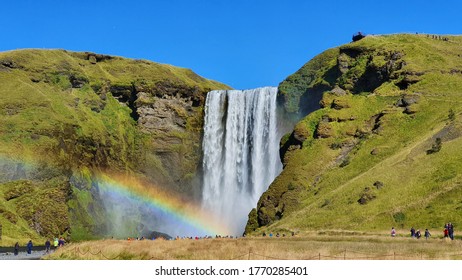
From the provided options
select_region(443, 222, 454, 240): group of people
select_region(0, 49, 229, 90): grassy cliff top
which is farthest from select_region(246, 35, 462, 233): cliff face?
select_region(0, 49, 229, 90): grassy cliff top

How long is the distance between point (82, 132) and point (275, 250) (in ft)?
255

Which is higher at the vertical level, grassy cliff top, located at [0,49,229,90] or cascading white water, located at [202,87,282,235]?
grassy cliff top, located at [0,49,229,90]

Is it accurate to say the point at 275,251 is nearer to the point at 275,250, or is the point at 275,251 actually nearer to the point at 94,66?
the point at 275,250

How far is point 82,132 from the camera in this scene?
10969cm

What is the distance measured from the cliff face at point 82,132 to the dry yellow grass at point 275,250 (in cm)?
4156

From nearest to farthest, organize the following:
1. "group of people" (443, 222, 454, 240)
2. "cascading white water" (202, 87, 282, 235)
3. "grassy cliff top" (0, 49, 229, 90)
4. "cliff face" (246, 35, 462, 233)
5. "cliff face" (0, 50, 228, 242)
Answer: "group of people" (443, 222, 454, 240) < "cliff face" (246, 35, 462, 233) < "cliff face" (0, 50, 228, 242) < "cascading white water" (202, 87, 282, 235) < "grassy cliff top" (0, 49, 229, 90)

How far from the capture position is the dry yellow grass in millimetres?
35625

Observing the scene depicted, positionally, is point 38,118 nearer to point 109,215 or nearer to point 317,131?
point 109,215

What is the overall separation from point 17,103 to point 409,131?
67923mm

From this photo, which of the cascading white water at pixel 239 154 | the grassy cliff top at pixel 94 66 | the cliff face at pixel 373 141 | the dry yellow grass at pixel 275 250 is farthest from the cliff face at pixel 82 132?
the dry yellow grass at pixel 275 250

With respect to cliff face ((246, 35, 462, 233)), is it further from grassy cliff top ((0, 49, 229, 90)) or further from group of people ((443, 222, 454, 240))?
grassy cliff top ((0, 49, 229, 90))

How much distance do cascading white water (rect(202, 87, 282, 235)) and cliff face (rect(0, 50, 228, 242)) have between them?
Answer: 6789mm

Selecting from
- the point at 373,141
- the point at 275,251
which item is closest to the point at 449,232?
the point at 275,251

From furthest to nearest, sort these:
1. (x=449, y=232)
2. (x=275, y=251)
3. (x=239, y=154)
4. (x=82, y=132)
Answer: (x=82, y=132) < (x=239, y=154) < (x=449, y=232) < (x=275, y=251)
